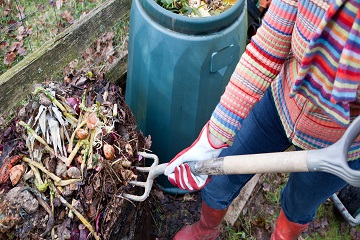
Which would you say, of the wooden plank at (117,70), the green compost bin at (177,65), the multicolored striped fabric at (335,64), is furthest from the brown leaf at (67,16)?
the multicolored striped fabric at (335,64)

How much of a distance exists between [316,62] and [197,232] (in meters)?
1.34

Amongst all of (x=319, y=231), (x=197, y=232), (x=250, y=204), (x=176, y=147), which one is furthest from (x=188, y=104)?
(x=319, y=231)

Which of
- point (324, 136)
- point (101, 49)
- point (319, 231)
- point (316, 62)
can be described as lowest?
point (319, 231)

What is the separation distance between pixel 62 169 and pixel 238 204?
116 centimetres

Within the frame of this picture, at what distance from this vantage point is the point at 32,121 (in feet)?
5.96

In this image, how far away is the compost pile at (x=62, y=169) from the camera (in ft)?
5.65

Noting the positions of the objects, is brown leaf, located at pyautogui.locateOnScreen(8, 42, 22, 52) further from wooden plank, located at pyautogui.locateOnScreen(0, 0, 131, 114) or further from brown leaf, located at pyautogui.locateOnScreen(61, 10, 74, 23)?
wooden plank, located at pyautogui.locateOnScreen(0, 0, 131, 114)

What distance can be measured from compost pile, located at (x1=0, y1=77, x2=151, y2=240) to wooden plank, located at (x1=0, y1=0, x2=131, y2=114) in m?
0.27

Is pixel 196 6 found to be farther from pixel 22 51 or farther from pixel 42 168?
pixel 22 51

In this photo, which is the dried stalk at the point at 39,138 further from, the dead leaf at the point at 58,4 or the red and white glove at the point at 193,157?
the dead leaf at the point at 58,4

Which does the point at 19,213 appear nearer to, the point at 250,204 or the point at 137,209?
the point at 137,209

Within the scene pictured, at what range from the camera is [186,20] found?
1883 millimetres

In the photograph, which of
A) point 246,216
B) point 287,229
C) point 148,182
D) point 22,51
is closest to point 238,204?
point 246,216

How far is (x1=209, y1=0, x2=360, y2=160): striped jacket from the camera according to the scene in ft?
4.17
